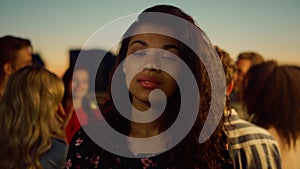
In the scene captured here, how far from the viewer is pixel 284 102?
2.32 metres

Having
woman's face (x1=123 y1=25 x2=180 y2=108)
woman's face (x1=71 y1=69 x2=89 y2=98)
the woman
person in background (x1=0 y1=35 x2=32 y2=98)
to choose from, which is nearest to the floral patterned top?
the woman

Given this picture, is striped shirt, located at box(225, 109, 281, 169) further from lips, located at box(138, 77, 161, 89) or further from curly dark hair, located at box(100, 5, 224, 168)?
lips, located at box(138, 77, 161, 89)

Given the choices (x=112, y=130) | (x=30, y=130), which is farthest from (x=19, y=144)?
(x=112, y=130)

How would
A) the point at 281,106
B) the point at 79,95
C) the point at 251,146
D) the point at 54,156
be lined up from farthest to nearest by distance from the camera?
the point at 79,95 < the point at 281,106 < the point at 54,156 < the point at 251,146

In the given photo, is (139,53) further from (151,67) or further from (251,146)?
(251,146)

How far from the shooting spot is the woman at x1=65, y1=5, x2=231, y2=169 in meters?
1.29

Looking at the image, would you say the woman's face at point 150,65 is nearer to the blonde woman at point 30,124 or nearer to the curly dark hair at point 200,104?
the curly dark hair at point 200,104

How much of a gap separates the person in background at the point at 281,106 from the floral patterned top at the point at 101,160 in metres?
1.07

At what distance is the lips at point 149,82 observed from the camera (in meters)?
1.26

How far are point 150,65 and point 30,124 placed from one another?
37.4 inches

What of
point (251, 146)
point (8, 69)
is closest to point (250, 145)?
point (251, 146)

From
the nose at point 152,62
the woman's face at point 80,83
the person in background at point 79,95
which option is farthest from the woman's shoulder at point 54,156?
the woman's face at point 80,83

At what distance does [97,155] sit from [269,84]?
1208mm

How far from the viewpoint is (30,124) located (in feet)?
6.77
